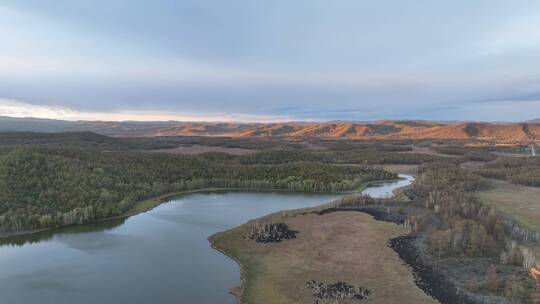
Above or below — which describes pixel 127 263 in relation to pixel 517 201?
below

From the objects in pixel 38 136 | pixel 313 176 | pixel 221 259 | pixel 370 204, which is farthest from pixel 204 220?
pixel 38 136

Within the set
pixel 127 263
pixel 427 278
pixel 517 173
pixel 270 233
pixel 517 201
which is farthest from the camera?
pixel 517 173

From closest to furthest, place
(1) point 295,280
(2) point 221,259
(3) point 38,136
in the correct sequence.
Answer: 1. (1) point 295,280
2. (2) point 221,259
3. (3) point 38,136

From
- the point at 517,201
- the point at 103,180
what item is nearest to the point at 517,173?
the point at 517,201

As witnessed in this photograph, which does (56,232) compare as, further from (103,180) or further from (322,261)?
(322,261)

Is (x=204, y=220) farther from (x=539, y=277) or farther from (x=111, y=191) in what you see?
(x=539, y=277)

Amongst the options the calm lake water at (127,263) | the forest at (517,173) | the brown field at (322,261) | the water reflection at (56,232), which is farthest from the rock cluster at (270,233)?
the forest at (517,173)

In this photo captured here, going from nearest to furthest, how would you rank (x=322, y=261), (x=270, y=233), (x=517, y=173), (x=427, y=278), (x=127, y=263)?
(x=427, y=278), (x=322, y=261), (x=127, y=263), (x=270, y=233), (x=517, y=173)

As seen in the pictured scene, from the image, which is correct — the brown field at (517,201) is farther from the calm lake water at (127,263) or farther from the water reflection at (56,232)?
the water reflection at (56,232)
